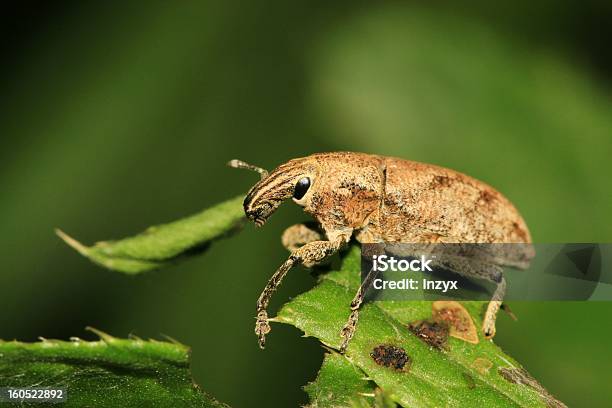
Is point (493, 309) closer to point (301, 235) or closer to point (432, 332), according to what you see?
point (432, 332)

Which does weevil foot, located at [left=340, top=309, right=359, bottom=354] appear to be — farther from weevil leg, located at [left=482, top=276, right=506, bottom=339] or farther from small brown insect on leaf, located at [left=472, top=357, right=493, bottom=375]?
weevil leg, located at [left=482, top=276, right=506, bottom=339]

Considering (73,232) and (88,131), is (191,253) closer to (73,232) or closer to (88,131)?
(73,232)

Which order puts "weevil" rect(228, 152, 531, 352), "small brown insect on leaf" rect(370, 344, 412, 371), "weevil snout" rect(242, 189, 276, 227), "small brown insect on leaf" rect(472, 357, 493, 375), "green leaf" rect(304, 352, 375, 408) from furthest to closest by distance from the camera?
"weevil" rect(228, 152, 531, 352) → "weevil snout" rect(242, 189, 276, 227) → "small brown insect on leaf" rect(472, 357, 493, 375) → "small brown insect on leaf" rect(370, 344, 412, 371) → "green leaf" rect(304, 352, 375, 408)

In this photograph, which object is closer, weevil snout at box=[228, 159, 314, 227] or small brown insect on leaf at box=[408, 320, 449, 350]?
small brown insect on leaf at box=[408, 320, 449, 350]

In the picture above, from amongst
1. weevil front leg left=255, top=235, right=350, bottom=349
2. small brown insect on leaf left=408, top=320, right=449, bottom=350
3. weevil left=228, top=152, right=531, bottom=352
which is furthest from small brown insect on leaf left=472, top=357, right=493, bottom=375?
weevil front leg left=255, top=235, right=350, bottom=349

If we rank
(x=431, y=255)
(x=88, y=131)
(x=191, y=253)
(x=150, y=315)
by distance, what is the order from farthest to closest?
1. (x=88, y=131)
2. (x=150, y=315)
3. (x=431, y=255)
4. (x=191, y=253)

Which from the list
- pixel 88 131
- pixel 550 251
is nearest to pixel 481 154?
Answer: pixel 550 251

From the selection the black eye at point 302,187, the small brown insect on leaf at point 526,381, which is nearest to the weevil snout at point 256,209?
the black eye at point 302,187

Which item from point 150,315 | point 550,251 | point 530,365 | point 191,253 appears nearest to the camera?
point 191,253
